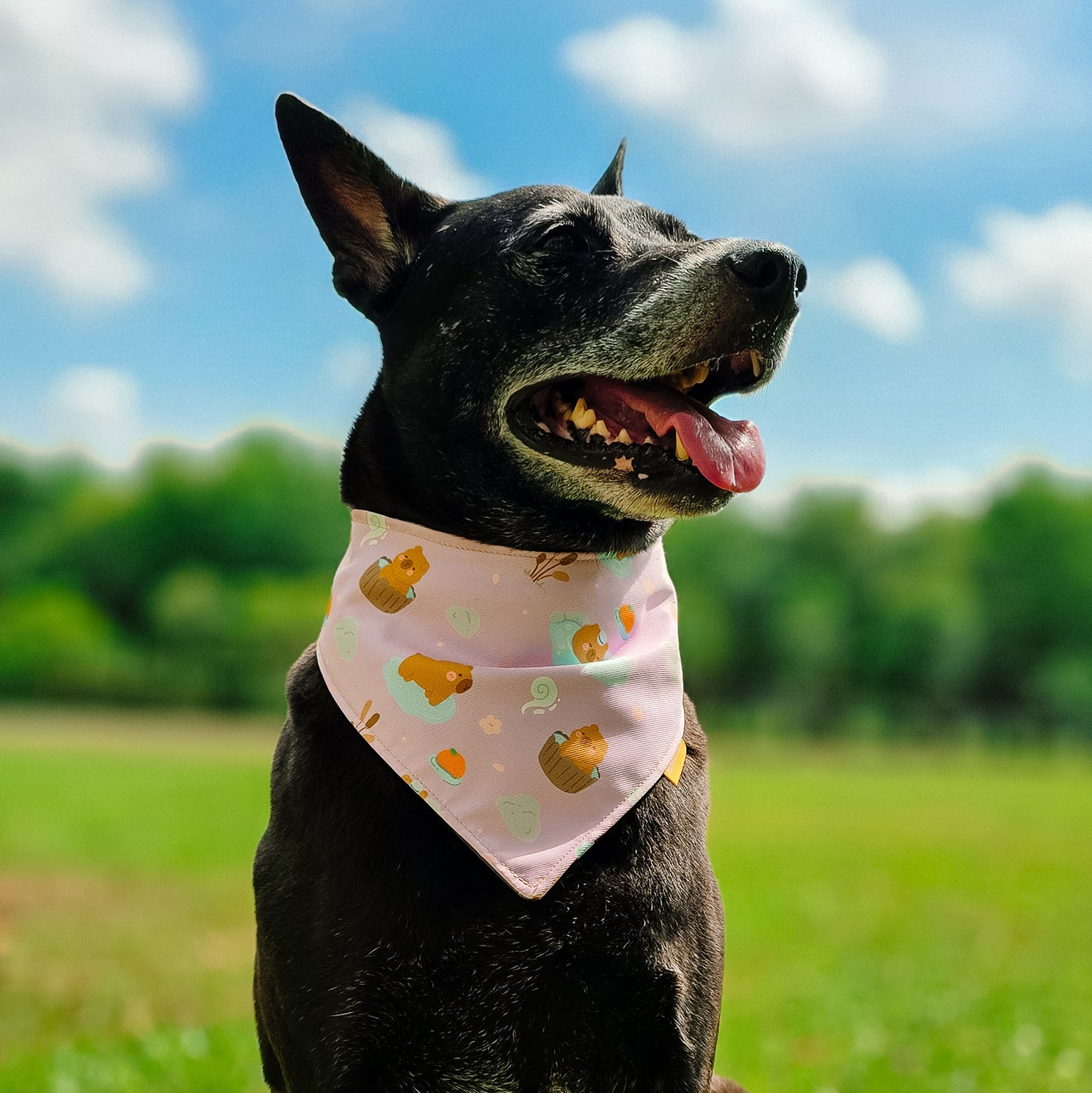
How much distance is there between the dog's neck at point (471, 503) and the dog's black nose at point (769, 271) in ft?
2.13

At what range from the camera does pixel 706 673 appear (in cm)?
6378

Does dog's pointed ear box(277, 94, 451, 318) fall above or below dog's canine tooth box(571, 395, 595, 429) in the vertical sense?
above

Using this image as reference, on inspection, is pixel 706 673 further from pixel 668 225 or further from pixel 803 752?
pixel 668 225

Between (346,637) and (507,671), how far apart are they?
44cm

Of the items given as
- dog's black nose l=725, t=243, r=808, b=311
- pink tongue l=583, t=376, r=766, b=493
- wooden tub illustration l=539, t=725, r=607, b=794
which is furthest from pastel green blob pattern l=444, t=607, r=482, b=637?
dog's black nose l=725, t=243, r=808, b=311

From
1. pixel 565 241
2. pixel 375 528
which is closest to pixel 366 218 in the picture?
pixel 565 241

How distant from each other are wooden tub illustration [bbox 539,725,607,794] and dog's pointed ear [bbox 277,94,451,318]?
1.27 m

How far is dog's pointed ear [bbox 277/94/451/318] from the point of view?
128 inches

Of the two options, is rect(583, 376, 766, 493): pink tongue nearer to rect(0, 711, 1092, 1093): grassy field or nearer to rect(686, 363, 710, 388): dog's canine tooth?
rect(686, 363, 710, 388): dog's canine tooth

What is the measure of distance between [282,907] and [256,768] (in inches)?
1016

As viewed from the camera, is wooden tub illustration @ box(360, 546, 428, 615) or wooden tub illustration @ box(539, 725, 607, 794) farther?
wooden tub illustration @ box(360, 546, 428, 615)

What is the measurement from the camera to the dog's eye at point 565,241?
3.11 meters

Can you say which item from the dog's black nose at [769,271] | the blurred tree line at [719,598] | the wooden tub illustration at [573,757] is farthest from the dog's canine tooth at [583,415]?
the blurred tree line at [719,598]

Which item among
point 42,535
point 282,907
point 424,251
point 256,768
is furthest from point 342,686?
point 42,535
